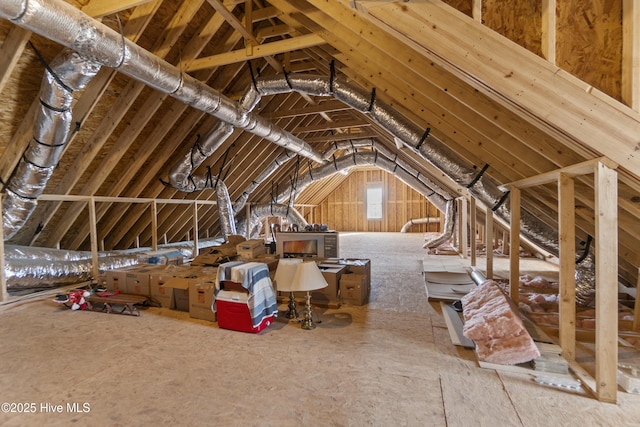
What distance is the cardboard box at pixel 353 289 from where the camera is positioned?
11.5 feet

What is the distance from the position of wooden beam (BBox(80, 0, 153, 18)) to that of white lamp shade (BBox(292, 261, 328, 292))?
104 inches

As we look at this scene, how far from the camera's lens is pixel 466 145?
3.11 metres

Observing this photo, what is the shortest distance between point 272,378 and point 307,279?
90cm

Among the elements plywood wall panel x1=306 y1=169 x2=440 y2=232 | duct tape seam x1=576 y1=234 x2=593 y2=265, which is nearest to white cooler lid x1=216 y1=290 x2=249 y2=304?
duct tape seam x1=576 y1=234 x2=593 y2=265

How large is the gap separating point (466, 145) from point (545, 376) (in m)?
2.14

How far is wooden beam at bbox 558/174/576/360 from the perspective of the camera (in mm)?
2100

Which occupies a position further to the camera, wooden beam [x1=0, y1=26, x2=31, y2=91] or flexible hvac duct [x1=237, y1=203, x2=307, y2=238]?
flexible hvac duct [x1=237, y1=203, x2=307, y2=238]

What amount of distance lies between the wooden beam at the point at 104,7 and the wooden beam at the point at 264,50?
1.23 metres

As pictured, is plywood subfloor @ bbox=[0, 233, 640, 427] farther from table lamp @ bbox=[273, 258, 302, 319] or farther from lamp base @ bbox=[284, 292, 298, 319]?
table lamp @ bbox=[273, 258, 302, 319]

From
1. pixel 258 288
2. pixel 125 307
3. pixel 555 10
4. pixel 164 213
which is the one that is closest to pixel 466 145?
pixel 555 10

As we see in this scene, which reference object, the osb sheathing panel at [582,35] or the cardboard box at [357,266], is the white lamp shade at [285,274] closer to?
the cardboard box at [357,266]

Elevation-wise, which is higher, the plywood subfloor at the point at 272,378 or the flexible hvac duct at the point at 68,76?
the flexible hvac duct at the point at 68,76

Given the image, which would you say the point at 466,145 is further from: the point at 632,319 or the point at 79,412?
the point at 79,412

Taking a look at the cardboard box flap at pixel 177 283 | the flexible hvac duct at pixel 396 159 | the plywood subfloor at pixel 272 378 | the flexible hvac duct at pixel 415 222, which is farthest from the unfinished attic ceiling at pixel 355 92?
the flexible hvac duct at pixel 415 222
